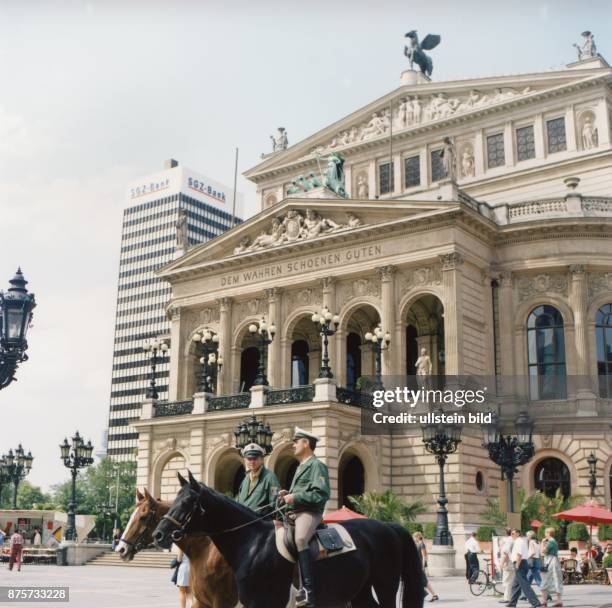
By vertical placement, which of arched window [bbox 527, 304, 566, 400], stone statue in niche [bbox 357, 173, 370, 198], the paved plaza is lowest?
the paved plaza

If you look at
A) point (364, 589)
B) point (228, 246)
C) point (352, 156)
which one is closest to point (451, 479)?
point (228, 246)

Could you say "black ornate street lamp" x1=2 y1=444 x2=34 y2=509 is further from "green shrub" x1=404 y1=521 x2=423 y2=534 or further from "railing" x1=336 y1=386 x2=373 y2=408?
"green shrub" x1=404 y1=521 x2=423 y2=534

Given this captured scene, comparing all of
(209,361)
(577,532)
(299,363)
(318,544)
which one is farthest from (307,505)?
(299,363)

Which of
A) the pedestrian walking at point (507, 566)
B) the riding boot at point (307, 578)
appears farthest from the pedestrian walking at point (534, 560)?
the riding boot at point (307, 578)

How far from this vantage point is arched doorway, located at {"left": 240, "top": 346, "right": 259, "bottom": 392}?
2098 inches

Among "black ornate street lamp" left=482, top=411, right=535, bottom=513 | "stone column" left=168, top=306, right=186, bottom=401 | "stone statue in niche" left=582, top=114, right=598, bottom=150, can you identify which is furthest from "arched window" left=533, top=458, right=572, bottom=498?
"stone column" left=168, top=306, right=186, bottom=401

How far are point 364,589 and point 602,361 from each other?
36.9 m

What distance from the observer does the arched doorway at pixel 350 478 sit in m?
44.2

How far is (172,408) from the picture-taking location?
4731 centimetres

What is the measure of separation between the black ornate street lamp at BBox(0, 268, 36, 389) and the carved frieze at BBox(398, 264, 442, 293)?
31.9 metres

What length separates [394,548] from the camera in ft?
33.9

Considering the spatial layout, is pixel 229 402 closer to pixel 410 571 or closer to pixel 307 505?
pixel 410 571

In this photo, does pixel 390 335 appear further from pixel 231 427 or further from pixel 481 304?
pixel 231 427

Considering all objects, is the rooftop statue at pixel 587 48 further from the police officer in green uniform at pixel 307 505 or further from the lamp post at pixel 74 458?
the police officer in green uniform at pixel 307 505
